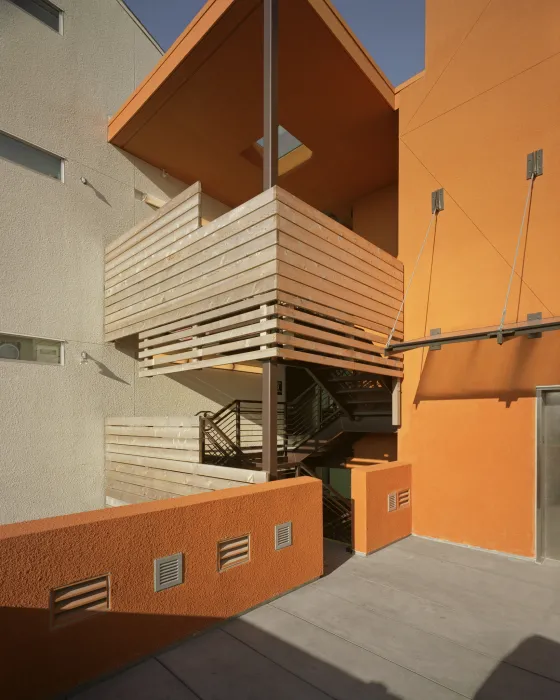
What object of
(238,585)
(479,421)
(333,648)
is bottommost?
(333,648)

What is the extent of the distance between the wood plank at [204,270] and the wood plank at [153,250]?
0.57m

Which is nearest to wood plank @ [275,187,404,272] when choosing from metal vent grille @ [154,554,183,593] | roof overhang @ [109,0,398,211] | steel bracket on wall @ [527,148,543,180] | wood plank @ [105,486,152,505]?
steel bracket on wall @ [527,148,543,180]

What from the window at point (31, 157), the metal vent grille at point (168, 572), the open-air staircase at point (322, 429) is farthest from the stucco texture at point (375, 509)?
the window at point (31, 157)

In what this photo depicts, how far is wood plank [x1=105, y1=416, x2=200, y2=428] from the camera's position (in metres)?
6.88

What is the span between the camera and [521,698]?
3281mm

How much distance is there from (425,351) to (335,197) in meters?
5.99

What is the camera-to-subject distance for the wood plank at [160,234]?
7172mm

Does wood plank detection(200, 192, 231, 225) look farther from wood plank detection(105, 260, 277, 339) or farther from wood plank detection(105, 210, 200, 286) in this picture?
wood plank detection(105, 260, 277, 339)

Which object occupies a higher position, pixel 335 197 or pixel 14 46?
pixel 14 46

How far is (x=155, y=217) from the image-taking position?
807 centimetres

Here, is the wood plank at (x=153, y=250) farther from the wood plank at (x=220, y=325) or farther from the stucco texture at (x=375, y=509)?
the stucco texture at (x=375, y=509)

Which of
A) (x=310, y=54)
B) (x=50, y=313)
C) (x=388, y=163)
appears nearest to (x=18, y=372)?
(x=50, y=313)

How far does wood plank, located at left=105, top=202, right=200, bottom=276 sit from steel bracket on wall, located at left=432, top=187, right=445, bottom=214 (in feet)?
13.5

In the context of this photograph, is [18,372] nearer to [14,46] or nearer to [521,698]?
[14,46]
